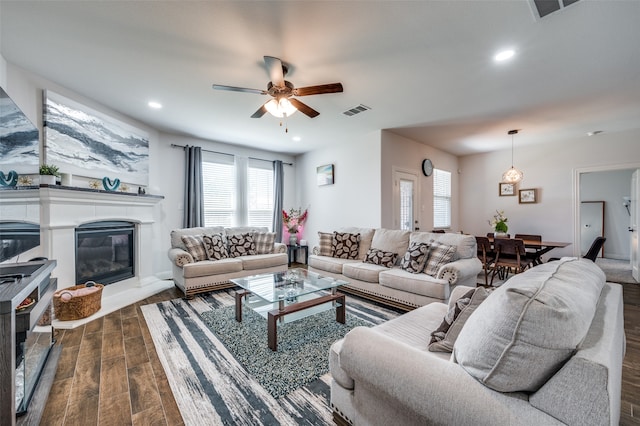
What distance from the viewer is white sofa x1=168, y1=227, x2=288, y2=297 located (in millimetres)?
3636

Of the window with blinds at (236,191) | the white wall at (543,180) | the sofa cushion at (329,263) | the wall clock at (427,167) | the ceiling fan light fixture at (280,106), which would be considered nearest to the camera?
the ceiling fan light fixture at (280,106)

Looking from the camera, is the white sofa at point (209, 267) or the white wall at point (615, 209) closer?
the white sofa at point (209, 267)

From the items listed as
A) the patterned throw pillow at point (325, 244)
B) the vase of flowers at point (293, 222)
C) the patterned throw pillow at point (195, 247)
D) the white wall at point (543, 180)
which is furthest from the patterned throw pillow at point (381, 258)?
the white wall at point (543, 180)

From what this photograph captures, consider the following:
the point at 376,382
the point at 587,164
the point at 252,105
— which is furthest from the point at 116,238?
the point at 587,164

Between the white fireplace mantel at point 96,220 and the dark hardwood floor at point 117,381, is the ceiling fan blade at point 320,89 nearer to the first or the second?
the dark hardwood floor at point 117,381

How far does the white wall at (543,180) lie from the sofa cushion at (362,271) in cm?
442

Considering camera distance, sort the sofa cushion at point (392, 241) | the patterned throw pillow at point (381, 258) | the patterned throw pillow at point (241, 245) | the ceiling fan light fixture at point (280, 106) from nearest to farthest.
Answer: the ceiling fan light fixture at point (280, 106), the patterned throw pillow at point (381, 258), the sofa cushion at point (392, 241), the patterned throw pillow at point (241, 245)

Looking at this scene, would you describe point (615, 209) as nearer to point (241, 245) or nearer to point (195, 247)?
point (241, 245)

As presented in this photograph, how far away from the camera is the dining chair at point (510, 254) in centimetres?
392

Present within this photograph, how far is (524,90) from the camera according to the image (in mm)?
3133

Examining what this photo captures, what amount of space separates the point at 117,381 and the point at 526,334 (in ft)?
8.28

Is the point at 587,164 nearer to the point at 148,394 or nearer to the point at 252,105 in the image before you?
the point at 252,105

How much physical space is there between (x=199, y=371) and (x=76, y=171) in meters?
3.07

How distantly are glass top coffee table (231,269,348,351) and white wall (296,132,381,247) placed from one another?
2108 millimetres
